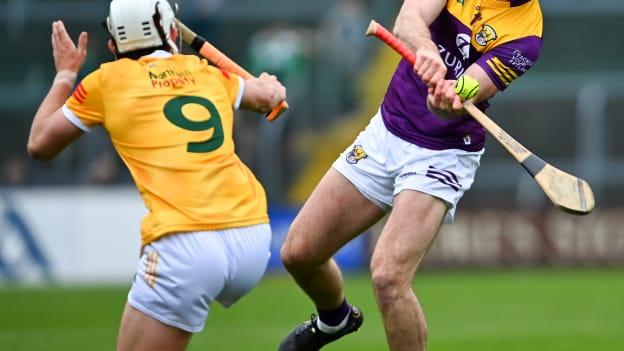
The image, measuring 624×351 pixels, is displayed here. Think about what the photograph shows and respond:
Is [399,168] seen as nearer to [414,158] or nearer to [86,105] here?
[414,158]

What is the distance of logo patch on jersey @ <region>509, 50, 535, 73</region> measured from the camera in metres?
7.08

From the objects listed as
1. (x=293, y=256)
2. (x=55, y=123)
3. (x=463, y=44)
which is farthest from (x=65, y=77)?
(x=463, y=44)

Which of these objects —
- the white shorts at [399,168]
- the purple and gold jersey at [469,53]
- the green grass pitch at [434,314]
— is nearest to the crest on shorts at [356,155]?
the white shorts at [399,168]

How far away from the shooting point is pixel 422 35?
703cm

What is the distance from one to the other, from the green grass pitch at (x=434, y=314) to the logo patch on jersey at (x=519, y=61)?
3.29 metres

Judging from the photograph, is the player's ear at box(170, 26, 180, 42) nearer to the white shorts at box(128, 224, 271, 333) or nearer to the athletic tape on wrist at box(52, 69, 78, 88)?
the athletic tape on wrist at box(52, 69, 78, 88)

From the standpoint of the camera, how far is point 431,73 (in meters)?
6.84

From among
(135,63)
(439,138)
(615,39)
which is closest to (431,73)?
(439,138)

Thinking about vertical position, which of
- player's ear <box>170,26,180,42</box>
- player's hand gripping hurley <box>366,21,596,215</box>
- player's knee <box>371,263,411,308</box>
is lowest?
player's knee <box>371,263,411,308</box>

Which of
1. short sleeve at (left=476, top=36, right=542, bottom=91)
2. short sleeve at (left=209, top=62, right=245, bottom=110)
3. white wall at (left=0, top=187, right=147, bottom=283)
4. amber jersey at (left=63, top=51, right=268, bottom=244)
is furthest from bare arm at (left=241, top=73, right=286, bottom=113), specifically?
white wall at (left=0, top=187, right=147, bottom=283)

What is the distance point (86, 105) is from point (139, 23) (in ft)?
1.43

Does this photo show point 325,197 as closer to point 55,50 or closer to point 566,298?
point 55,50

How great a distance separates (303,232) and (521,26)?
163cm

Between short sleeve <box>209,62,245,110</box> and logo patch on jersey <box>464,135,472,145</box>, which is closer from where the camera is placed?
short sleeve <box>209,62,245,110</box>
